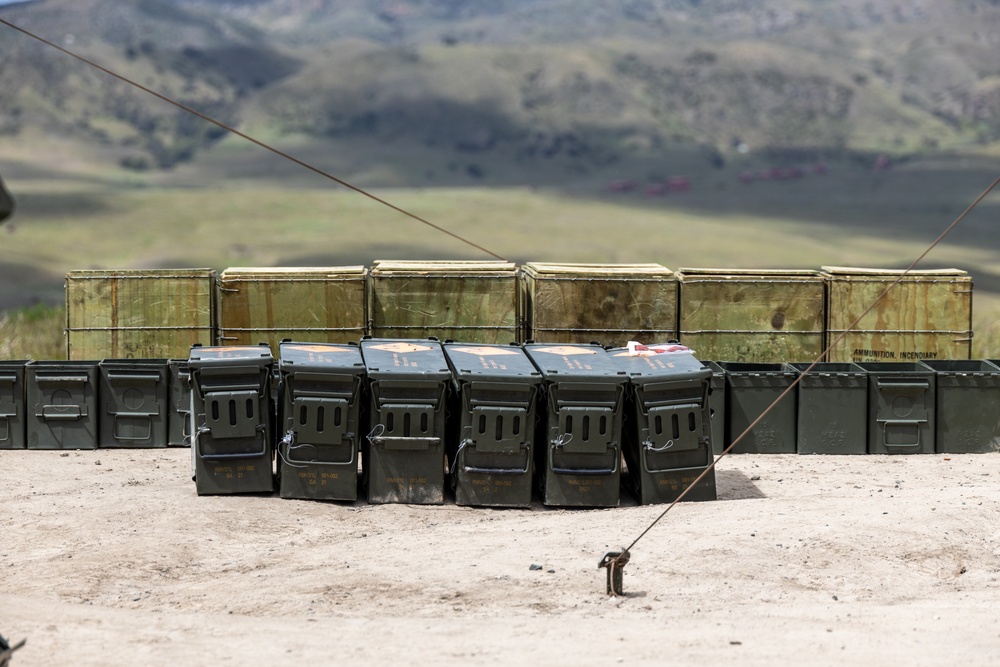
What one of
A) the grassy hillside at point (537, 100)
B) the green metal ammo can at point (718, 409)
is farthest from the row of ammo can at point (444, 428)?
the grassy hillside at point (537, 100)

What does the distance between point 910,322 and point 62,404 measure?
369 inches

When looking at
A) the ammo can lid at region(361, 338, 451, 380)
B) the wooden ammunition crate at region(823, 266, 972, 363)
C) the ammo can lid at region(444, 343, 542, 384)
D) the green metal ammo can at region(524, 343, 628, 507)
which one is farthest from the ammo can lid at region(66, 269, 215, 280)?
the wooden ammunition crate at region(823, 266, 972, 363)

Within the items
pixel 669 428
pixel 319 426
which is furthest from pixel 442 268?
pixel 669 428

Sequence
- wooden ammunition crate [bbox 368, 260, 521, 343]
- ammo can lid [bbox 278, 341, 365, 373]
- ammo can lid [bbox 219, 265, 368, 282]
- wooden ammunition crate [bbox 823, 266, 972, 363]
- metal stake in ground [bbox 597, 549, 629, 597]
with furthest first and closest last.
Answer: wooden ammunition crate [bbox 823, 266, 972, 363] < wooden ammunition crate [bbox 368, 260, 521, 343] < ammo can lid [bbox 219, 265, 368, 282] < ammo can lid [bbox 278, 341, 365, 373] < metal stake in ground [bbox 597, 549, 629, 597]

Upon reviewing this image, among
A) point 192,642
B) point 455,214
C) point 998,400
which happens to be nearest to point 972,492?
point 998,400

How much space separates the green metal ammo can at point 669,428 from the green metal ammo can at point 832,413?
8.26 ft

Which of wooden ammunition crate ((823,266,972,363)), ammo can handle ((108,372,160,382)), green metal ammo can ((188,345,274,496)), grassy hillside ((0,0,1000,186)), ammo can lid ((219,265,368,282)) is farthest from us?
grassy hillside ((0,0,1000,186))

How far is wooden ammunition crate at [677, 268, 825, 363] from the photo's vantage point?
15031 millimetres

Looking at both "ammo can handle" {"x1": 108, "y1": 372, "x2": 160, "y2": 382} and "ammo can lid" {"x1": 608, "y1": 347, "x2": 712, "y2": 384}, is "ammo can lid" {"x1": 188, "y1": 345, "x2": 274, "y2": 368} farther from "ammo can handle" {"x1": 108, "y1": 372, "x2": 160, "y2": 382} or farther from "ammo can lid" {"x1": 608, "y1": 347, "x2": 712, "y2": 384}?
"ammo can lid" {"x1": 608, "y1": 347, "x2": 712, "y2": 384}

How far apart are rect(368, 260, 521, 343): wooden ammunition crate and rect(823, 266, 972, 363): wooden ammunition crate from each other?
3.75m

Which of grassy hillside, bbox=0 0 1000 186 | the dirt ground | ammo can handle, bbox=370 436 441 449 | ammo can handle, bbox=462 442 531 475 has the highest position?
grassy hillside, bbox=0 0 1000 186

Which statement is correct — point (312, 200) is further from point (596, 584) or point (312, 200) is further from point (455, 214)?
point (596, 584)

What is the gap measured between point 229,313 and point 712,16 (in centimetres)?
17249

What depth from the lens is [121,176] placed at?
267ft
